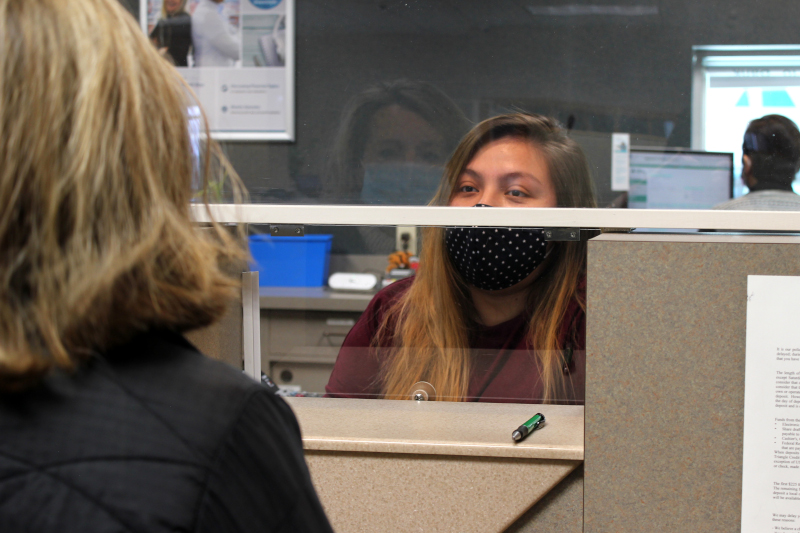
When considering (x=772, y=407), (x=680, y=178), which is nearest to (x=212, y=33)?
(x=680, y=178)

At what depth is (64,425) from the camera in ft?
1.17

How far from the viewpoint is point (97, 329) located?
37 centimetres

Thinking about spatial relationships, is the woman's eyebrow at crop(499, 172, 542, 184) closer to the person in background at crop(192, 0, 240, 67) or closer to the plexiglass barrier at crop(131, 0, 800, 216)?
the plexiglass barrier at crop(131, 0, 800, 216)

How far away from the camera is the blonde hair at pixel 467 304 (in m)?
0.93

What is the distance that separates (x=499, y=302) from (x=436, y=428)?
0.30 m

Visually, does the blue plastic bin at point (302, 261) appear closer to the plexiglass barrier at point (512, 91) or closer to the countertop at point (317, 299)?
the countertop at point (317, 299)

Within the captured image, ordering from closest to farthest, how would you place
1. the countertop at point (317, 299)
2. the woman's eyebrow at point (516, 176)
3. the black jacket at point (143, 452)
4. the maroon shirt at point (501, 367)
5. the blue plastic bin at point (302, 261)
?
the black jacket at point (143, 452) < the maroon shirt at point (501, 367) < the woman's eyebrow at point (516, 176) < the countertop at point (317, 299) < the blue plastic bin at point (302, 261)

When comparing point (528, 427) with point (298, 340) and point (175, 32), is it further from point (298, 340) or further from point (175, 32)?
point (175, 32)

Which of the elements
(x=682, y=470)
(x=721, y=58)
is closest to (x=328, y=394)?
(x=682, y=470)

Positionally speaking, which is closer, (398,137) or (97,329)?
(97,329)

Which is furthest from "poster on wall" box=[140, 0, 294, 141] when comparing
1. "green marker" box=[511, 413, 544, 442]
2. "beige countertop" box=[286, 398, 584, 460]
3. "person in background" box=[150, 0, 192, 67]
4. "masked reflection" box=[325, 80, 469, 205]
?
"green marker" box=[511, 413, 544, 442]

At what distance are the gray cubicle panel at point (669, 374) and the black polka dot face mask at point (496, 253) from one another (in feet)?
0.62

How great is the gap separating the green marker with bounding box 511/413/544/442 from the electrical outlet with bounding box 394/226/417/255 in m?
0.36

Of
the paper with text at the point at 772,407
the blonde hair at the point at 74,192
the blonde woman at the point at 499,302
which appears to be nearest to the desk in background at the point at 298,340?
the blonde woman at the point at 499,302
